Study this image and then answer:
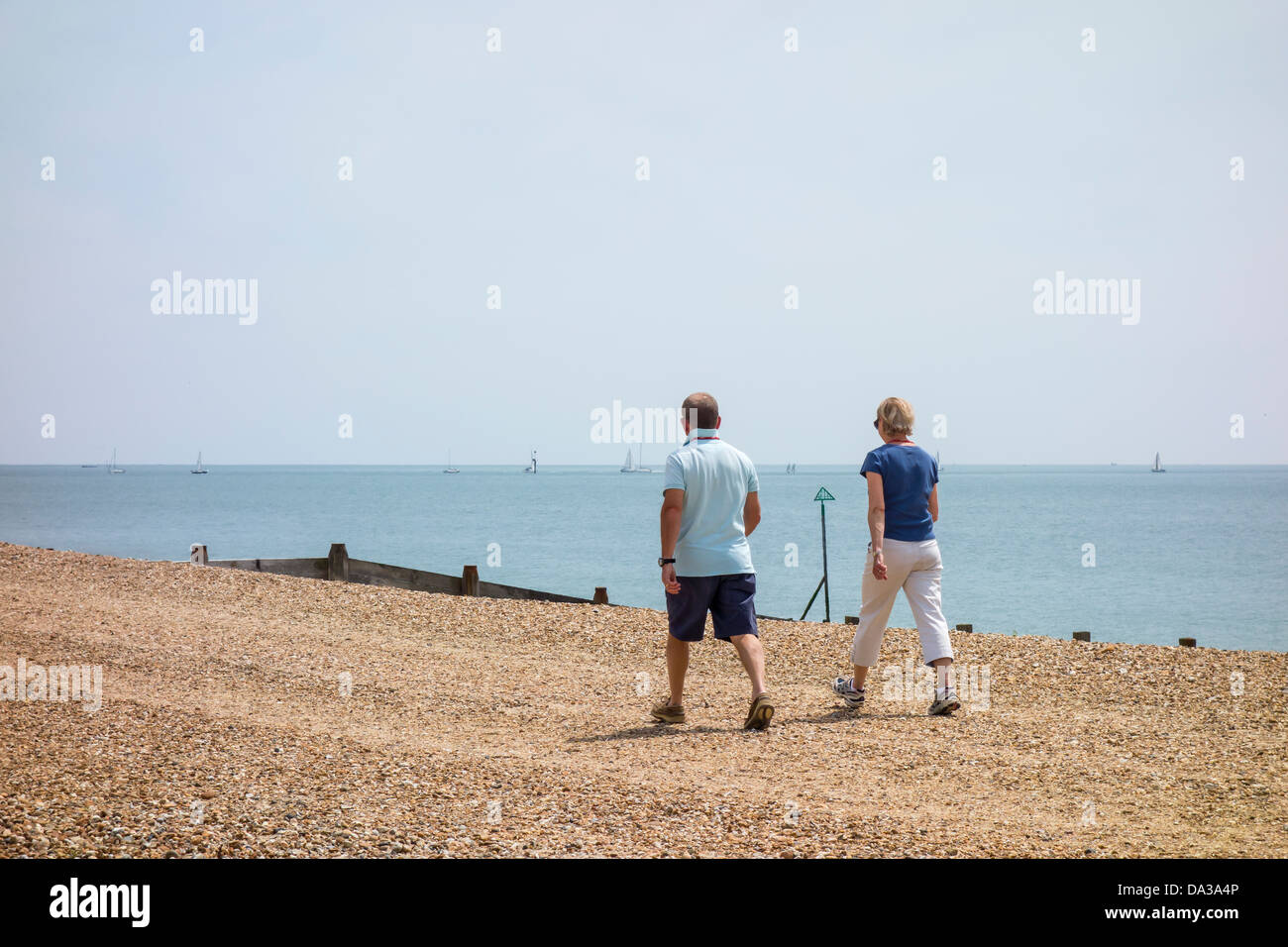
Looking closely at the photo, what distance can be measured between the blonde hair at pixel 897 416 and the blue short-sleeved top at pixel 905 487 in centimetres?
18

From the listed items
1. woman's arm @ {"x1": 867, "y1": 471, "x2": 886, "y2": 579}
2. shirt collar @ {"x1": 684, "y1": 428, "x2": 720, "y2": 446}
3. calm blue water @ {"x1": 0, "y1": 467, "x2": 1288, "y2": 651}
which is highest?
shirt collar @ {"x1": 684, "y1": 428, "x2": 720, "y2": 446}

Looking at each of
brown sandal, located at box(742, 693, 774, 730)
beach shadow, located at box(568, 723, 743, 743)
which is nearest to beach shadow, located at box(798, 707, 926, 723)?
brown sandal, located at box(742, 693, 774, 730)

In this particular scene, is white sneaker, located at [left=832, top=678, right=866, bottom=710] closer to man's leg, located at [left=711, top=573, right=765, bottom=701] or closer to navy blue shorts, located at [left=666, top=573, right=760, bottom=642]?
man's leg, located at [left=711, top=573, right=765, bottom=701]

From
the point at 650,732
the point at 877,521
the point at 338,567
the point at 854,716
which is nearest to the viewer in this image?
the point at 650,732

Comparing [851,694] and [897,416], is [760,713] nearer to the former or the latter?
[851,694]

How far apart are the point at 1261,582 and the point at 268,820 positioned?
5742cm

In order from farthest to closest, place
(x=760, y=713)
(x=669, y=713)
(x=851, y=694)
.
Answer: (x=851, y=694) < (x=669, y=713) < (x=760, y=713)

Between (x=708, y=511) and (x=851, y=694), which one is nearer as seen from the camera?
(x=708, y=511)

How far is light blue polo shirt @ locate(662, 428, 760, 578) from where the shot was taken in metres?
6.96

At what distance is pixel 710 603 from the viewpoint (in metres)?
7.10

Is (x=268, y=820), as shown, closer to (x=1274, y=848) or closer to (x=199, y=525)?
(x=1274, y=848)

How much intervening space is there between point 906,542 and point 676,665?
1.88m

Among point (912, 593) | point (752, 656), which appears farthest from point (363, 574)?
point (912, 593)

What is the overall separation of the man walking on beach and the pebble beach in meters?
0.68
